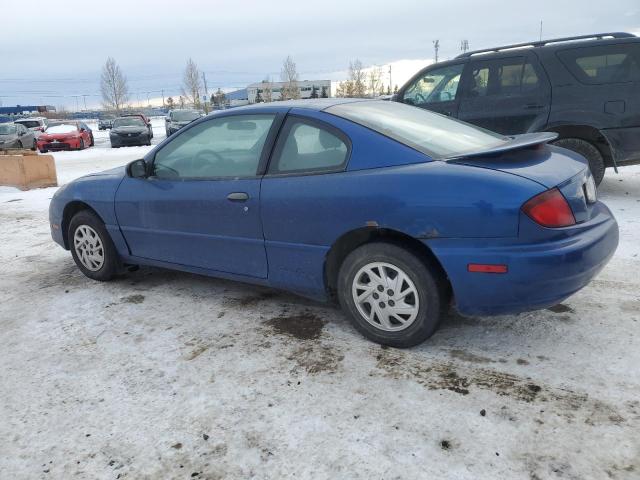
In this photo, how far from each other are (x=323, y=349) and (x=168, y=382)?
91 centimetres

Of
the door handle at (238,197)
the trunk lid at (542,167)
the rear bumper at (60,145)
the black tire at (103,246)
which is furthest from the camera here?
the rear bumper at (60,145)

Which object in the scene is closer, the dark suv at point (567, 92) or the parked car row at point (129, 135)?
the dark suv at point (567, 92)

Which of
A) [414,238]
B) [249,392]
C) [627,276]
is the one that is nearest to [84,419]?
[249,392]

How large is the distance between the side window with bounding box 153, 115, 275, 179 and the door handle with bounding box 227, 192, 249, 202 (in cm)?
15

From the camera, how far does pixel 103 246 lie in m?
4.51

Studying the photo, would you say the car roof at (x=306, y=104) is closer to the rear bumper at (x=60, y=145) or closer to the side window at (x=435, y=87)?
the side window at (x=435, y=87)

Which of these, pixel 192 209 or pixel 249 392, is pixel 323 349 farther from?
pixel 192 209

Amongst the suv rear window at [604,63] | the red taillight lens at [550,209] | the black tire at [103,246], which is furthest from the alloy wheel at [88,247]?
the suv rear window at [604,63]

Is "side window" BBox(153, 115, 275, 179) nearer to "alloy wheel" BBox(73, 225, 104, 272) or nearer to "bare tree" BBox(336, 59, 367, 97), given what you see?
"alloy wheel" BBox(73, 225, 104, 272)

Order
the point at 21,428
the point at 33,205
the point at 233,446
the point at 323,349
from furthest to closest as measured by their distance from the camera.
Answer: the point at 33,205 → the point at 323,349 → the point at 21,428 → the point at 233,446

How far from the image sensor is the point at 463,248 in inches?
108

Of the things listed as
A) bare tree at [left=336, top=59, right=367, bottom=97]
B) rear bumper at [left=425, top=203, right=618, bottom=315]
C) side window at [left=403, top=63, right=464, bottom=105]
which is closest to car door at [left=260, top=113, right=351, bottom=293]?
rear bumper at [left=425, top=203, right=618, bottom=315]

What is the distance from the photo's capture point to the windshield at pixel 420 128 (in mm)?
3162

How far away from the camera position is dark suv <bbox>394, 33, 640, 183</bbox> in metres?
6.22
